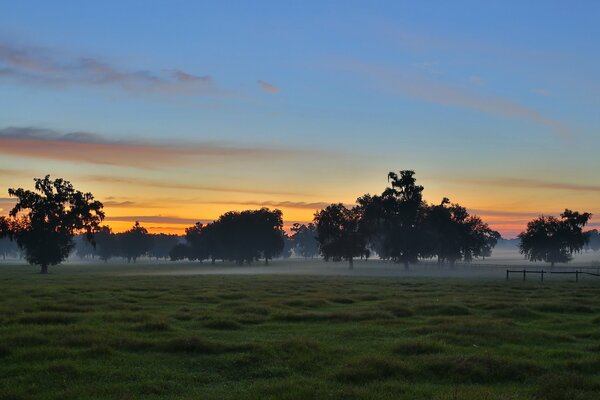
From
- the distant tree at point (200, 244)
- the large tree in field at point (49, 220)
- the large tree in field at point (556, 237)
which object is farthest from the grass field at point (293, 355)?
the distant tree at point (200, 244)

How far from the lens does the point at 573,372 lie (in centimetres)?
1641

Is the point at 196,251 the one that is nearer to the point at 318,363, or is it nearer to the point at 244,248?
the point at 244,248

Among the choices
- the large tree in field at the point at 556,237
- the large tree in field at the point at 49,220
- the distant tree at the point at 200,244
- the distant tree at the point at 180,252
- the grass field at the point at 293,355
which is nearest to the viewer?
the grass field at the point at 293,355

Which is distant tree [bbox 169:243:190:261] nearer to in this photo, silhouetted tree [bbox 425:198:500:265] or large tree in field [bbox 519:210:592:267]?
silhouetted tree [bbox 425:198:500:265]

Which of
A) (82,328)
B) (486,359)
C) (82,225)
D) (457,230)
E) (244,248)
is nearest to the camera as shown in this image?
(486,359)

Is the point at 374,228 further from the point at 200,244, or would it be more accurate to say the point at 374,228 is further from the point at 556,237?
the point at 200,244

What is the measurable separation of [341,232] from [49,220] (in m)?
68.0

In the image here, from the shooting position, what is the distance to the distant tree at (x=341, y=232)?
13550cm

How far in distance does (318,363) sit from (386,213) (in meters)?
107

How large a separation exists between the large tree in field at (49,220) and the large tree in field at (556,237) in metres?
105

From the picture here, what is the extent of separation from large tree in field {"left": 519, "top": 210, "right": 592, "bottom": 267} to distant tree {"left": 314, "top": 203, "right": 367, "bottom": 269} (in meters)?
43.3

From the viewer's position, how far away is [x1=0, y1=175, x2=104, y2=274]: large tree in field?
343 ft

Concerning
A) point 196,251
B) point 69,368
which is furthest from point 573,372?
point 196,251

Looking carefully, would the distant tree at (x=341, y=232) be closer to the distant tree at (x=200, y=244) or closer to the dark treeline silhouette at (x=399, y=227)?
the dark treeline silhouette at (x=399, y=227)
